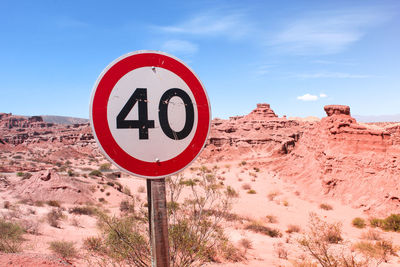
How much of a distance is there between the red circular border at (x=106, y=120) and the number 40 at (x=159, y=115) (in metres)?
0.07

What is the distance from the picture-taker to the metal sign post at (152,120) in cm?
153

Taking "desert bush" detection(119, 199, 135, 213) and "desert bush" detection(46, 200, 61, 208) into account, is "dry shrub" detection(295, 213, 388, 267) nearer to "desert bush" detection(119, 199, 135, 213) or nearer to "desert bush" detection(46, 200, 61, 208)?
"desert bush" detection(119, 199, 135, 213)

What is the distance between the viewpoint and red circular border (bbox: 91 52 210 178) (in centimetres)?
152

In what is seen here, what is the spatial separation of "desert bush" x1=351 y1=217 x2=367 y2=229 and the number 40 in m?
12.1

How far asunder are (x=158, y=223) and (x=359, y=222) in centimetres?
1219

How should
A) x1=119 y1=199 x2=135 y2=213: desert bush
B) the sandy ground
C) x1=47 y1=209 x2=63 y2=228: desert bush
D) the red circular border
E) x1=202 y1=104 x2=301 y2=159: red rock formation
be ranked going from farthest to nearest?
x1=202 y1=104 x2=301 y2=159: red rock formation, x1=47 y1=209 x2=63 y2=228: desert bush, the sandy ground, x1=119 y1=199 x2=135 y2=213: desert bush, the red circular border

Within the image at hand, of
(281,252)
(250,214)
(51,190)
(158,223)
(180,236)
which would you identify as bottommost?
(250,214)

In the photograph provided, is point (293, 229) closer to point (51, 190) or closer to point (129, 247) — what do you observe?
point (129, 247)

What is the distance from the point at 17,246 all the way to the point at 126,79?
257 inches

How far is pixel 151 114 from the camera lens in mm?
1599

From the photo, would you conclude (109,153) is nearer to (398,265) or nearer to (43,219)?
(398,265)

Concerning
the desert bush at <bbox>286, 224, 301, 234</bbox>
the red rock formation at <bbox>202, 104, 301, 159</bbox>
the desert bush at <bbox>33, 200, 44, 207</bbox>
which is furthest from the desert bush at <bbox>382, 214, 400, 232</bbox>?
the red rock formation at <bbox>202, 104, 301, 159</bbox>

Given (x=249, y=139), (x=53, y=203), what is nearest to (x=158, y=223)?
(x=53, y=203)

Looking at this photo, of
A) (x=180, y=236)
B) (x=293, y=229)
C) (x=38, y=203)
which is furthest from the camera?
(x=38, y=203)
